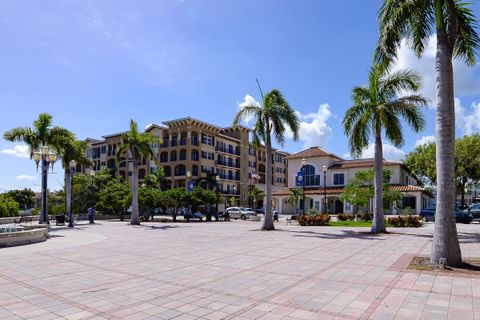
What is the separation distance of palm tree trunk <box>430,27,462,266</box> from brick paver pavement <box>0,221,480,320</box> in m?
1.23

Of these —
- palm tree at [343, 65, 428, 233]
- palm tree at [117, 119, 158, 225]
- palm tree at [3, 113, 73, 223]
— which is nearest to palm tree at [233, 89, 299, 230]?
palm tree at [343, 65, 428, 233]

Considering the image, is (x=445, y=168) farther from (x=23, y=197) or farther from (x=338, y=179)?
(x=23, y=197)

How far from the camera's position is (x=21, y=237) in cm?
1620

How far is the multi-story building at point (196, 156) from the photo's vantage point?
213 feet

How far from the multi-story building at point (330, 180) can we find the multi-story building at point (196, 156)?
6144mm

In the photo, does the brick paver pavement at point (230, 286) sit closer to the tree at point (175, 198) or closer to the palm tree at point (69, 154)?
the palm tree at point (69, 154)

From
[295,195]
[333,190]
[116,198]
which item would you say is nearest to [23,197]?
[116,198]

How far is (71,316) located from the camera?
6.19m

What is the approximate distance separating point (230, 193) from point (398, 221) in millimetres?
48485

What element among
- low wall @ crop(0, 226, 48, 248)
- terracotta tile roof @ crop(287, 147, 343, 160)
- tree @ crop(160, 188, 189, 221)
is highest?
terracotta tile roof @ crop(287, 147, 343, 160)

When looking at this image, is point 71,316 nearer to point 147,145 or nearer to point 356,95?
point 356,95

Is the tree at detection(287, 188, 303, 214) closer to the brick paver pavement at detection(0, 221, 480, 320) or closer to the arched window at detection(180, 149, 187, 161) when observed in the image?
the arched window at detection(180, 149, 187, 161)

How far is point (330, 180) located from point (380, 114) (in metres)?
32.6

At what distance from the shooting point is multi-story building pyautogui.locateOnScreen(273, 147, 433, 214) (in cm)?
4697
